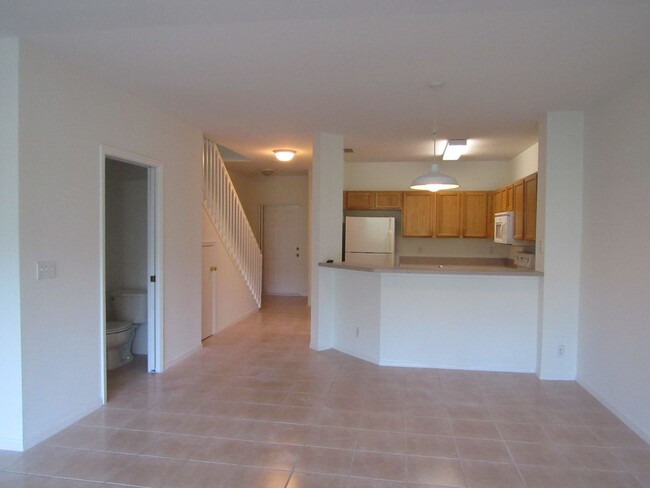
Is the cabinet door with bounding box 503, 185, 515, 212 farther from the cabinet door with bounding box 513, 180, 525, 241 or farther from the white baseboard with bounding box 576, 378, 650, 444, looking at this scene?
the white baseboard with bounding box 576, 378, 650, 444

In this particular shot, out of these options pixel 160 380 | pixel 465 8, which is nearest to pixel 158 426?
pixel 160 380

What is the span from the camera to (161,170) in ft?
13.6

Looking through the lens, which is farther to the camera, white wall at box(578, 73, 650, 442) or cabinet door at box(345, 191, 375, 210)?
cabinet door at box(345, 191, 375, 210)

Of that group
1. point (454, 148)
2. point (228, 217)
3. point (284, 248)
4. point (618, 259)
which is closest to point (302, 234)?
point (284, 248)

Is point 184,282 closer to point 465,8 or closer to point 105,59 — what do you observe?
point 105,59

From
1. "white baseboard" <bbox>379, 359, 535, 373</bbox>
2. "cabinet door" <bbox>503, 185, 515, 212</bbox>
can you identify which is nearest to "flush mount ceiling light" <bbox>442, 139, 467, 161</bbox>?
"cabinet door" <bbox>503, 185, 515, 212</bbox>

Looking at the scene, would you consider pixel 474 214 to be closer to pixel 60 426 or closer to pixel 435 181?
pixel 435 181

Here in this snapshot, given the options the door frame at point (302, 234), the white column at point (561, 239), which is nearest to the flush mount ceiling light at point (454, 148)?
the white column at point (561, 239)

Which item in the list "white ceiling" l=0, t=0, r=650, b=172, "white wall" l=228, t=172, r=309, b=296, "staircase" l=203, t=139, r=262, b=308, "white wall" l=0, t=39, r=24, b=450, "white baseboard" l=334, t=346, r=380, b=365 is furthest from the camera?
"white wall" l=228, t=172, r=309, b=296

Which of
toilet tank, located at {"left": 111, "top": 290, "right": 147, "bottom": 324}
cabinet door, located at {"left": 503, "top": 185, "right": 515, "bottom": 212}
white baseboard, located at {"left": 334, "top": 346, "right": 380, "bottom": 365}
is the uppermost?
cabinet door, located at {"left": 503, "top": 185, "right": 515, "bottom": 212}

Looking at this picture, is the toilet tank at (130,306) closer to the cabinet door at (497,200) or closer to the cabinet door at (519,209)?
the cabinet door at (519,209)

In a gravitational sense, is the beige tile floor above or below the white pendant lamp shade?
below

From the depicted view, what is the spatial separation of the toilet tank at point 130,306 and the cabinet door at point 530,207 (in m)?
4.27

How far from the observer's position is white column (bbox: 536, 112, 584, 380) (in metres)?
4.05
